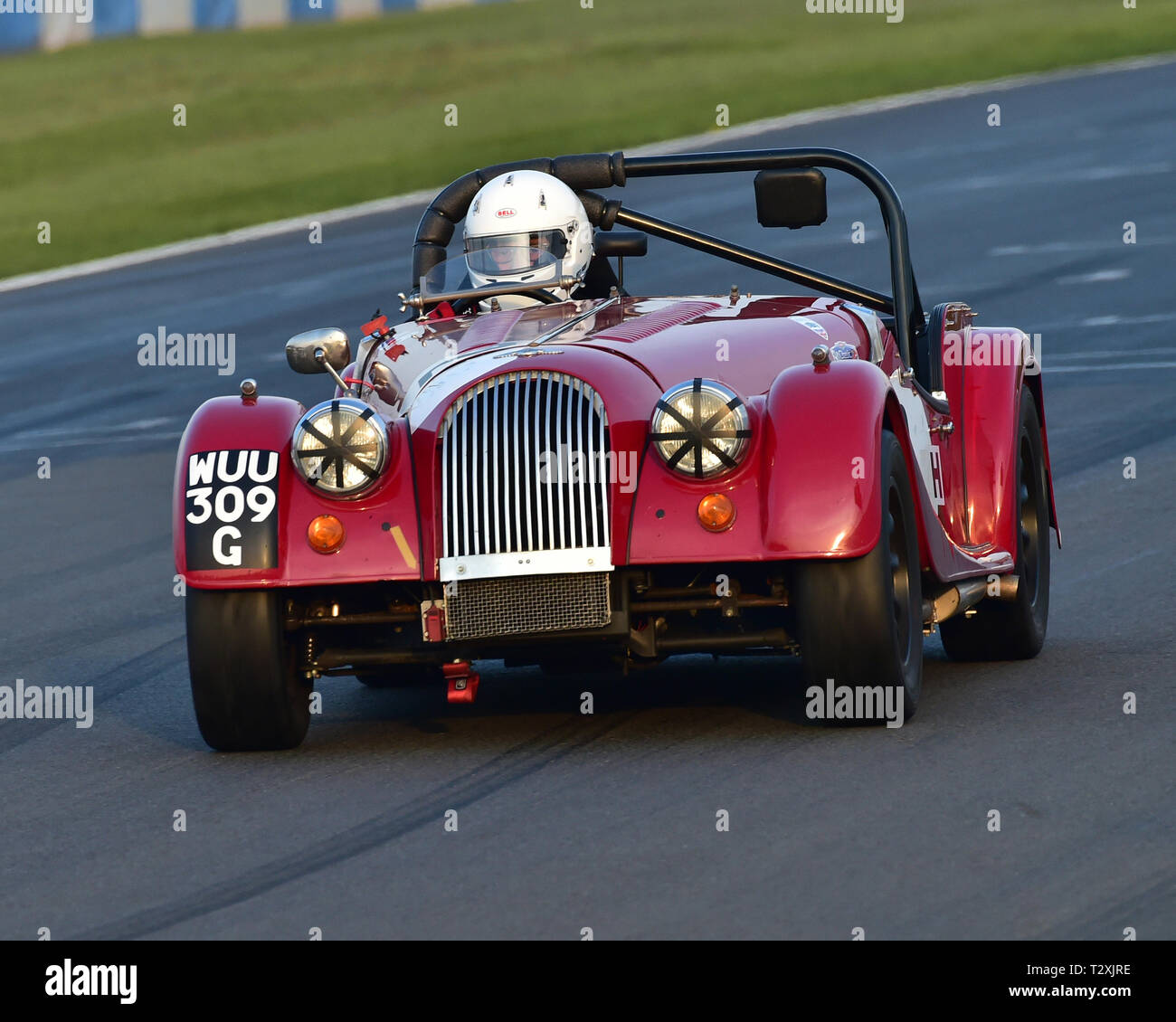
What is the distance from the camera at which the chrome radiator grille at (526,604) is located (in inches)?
289

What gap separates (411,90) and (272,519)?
95.1ft

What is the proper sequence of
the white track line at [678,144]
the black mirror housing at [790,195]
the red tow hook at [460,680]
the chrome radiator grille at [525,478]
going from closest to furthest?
the chrome radiator grille at [525,478] → the red tow hook at [460,680] → the black mirror housing at [790,195] → the white track line at [678,144]

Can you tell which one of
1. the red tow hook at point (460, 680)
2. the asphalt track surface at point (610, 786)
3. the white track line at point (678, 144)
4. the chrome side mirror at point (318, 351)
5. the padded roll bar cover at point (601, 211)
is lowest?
the asphalt track surface at point (610, 786)

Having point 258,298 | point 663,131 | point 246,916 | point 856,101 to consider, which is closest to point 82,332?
point 258,298

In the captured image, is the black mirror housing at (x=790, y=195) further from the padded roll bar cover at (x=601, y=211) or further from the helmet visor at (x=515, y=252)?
the helmet visor at (x=515, y=252)

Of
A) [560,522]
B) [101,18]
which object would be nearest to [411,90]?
[101,18]

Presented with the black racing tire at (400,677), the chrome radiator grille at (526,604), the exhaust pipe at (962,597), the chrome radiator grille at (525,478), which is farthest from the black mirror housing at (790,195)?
the chrome radiator grille at (526,604)

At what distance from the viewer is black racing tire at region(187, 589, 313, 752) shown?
24.7 feet

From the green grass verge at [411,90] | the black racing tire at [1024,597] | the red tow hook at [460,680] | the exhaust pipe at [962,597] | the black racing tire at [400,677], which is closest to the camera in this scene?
the red tow hook at [460,680]

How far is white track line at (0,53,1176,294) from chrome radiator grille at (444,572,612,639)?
1478 centimetres

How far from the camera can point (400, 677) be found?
29.1ft

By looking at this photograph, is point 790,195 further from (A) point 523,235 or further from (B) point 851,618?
(B) point 851,618

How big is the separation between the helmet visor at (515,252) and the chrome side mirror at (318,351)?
1061 mm
